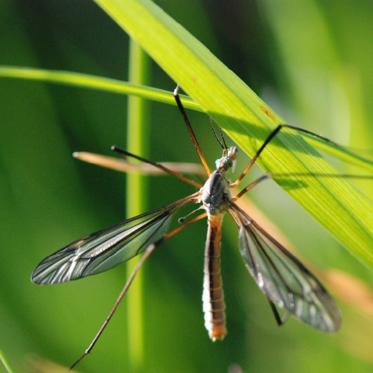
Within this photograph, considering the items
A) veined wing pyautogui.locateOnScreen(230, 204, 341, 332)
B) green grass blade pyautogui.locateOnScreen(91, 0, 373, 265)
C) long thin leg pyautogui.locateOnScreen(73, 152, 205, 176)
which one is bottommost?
veined wing pyautogui.locateOnScreen(230, 204, 341, 332)

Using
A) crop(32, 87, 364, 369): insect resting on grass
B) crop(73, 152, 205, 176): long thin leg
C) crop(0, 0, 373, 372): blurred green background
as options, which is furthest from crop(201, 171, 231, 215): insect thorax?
crop(0, 0, 373, 372): blurred green background

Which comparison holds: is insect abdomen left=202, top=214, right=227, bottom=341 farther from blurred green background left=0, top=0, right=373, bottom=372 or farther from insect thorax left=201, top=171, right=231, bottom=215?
blurred green background left=0, top=0, right=373, bottom=372

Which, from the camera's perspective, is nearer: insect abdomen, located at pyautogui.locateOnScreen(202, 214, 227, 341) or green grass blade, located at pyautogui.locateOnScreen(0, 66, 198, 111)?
green grass blade, located at pyautogui.locateOnScreen(0, 66, 198, 111)

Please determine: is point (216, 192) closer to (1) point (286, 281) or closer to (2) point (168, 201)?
(1) point (286, 281)

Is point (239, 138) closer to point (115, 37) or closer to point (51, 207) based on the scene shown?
point (51, 207)

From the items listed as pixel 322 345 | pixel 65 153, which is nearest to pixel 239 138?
pixel 322 345

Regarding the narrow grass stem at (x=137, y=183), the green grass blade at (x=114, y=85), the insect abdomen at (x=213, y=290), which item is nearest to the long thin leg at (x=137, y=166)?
the narrow grass stem at (x=137, y=183)

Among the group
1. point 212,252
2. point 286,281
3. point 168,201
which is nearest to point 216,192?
point 212,252
